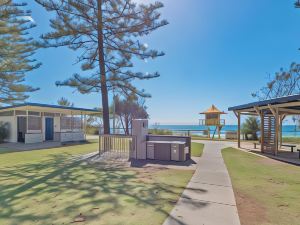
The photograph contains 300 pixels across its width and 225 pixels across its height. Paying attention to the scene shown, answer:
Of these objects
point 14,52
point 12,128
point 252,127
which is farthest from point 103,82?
point 252,127

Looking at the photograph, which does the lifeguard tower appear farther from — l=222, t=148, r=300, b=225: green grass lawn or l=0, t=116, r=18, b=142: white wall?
l=0, t=116, r=18, b=142: white wall

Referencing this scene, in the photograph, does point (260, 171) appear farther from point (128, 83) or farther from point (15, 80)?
point (15, 80)

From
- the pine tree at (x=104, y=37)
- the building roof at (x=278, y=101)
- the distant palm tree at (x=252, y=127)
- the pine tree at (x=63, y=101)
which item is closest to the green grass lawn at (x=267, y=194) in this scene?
the building roof at (x=278, y=101)

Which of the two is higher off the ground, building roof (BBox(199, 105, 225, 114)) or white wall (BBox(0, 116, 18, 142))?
building roof (BBox(199, 105, 225, 114))

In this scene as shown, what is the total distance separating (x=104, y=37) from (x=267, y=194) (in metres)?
11.3

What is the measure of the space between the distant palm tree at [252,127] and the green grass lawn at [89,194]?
1771 cm

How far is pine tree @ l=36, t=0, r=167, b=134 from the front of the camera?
11.6m

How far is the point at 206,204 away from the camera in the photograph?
3.93 metres

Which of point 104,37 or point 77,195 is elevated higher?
point 104,37

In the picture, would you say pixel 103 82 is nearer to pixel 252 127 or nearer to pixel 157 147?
pixel 157 147

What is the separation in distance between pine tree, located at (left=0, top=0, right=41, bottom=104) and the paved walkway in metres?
18.0

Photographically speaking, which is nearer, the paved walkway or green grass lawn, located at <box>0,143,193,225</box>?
→ the paved walkway

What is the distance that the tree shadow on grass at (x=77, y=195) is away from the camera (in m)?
3.49

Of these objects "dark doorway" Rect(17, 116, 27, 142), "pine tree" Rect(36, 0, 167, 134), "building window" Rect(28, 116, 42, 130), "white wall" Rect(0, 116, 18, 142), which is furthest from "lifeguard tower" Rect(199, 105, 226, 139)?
"white wall" Rect(0, 116, 18, 142)
